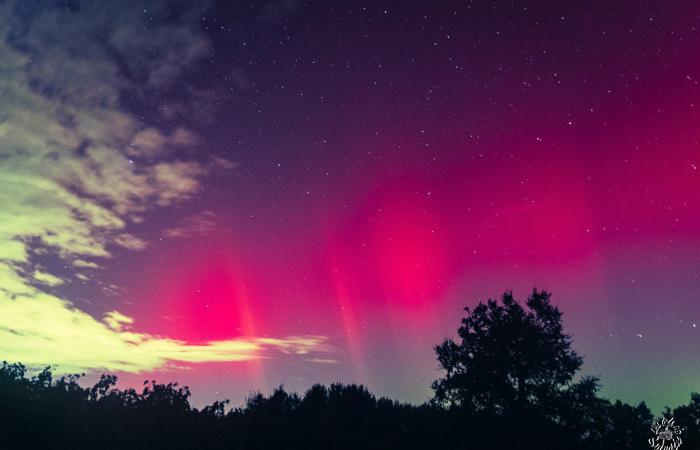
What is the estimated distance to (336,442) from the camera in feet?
75.4

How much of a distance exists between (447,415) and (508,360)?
6.83 m

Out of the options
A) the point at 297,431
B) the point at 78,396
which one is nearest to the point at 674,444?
the point at 297,431

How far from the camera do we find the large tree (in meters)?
31.5

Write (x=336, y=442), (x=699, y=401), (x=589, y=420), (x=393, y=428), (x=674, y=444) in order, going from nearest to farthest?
(x=336, y=442) < (x=674, y=444) < (x=589, y=420) < (x=699, y=401) < (x=393, y=428)

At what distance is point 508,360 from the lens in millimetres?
32844

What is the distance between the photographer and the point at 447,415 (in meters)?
33.1

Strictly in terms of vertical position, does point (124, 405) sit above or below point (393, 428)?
above

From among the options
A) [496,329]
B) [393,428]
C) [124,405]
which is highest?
[496,329]

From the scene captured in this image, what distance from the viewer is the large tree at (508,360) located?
31.5 metres

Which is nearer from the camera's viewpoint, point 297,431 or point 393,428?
point 297,431

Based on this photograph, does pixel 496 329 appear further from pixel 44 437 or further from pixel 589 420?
pixel 44 437

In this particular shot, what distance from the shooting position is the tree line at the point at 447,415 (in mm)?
21672

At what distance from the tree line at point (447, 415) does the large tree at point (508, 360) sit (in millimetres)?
80

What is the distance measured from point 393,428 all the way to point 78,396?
26.5m
